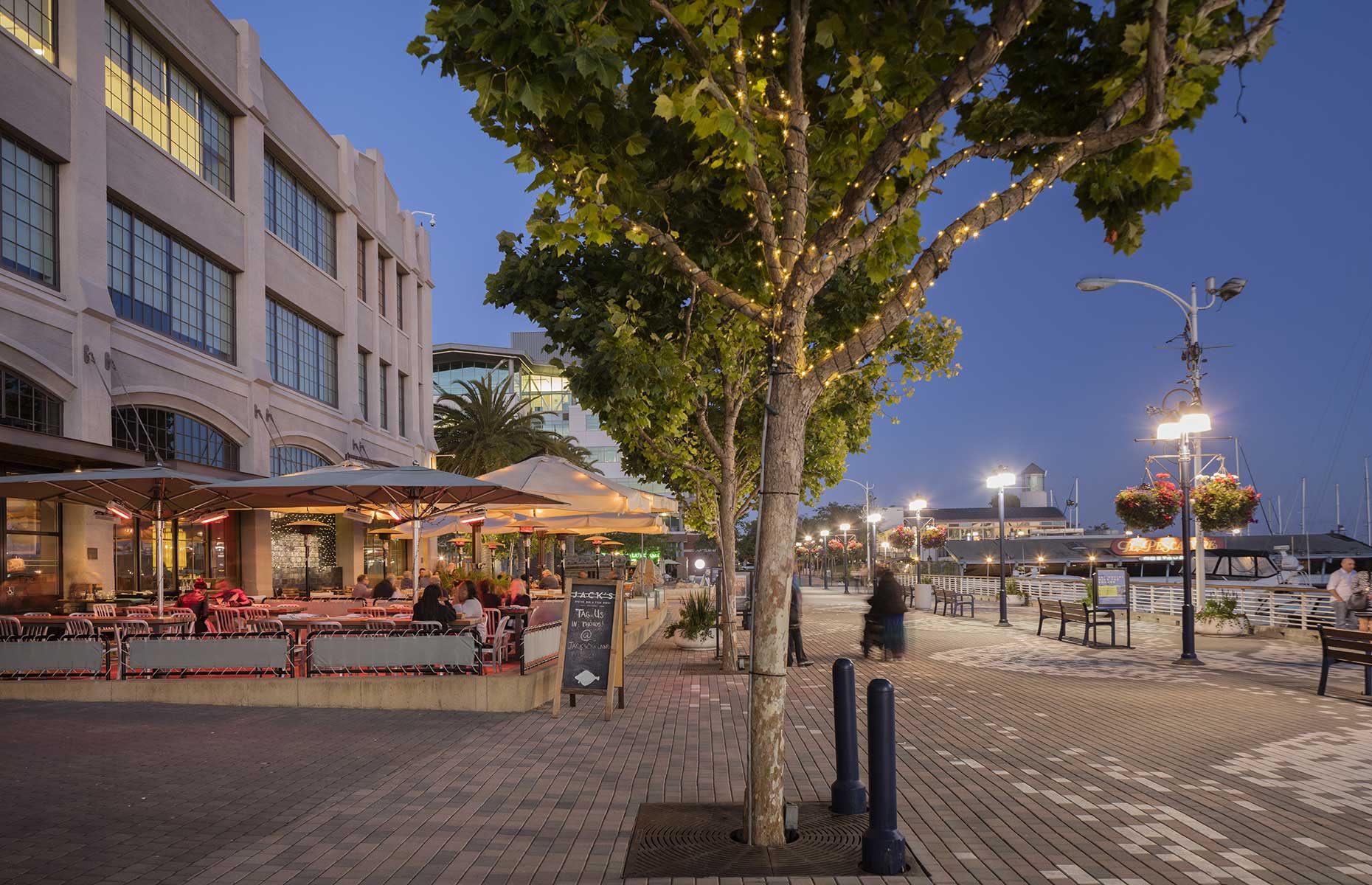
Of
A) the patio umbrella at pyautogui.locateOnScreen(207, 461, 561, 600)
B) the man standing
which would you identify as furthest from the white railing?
the patio umbrella at pyautogui.locateOnScreen(207, 461, 561, 600)

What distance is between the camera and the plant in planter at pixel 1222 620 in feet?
69.7

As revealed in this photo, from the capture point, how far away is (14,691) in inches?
468

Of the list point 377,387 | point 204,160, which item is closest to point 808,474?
point 204,160

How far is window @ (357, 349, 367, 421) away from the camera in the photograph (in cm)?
3478

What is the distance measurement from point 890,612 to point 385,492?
27.5 feet

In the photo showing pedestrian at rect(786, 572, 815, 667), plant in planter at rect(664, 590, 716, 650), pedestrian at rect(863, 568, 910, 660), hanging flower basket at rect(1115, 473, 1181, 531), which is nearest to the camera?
pedestrian at rect(863, 568, 910, 660)

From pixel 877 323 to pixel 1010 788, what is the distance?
12.7 ft

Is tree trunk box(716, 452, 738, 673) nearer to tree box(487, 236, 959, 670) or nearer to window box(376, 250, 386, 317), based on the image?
tree box(487, 236, 959, 670)

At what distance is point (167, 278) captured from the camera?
2206cm

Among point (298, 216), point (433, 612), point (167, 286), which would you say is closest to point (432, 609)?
point (433, 612)

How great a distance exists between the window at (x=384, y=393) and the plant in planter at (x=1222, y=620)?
28799 millimetres

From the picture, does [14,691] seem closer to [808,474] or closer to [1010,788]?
[1010,788]

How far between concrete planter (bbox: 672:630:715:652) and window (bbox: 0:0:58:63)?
646 inches

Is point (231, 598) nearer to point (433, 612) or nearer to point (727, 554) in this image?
point (433, 612)
